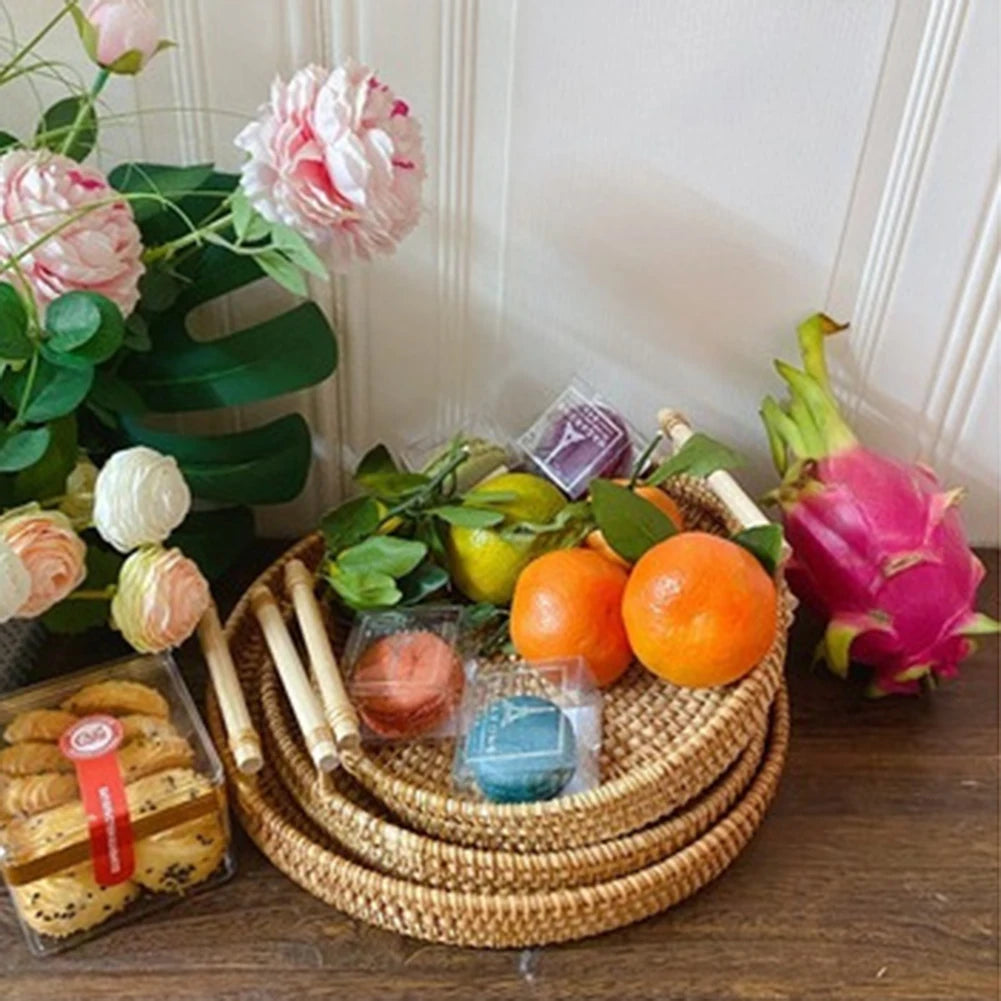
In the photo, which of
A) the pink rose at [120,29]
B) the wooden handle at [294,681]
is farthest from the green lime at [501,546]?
the pink rose at [120,29]

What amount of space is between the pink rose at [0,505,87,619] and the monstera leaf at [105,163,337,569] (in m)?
0.12

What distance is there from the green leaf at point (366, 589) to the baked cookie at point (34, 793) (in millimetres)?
200

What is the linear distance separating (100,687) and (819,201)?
56 cm

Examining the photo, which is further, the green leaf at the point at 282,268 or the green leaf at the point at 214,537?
the green leaf at the point at 214,537

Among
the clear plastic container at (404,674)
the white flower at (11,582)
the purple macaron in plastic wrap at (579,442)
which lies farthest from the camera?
the purple macaron in plastic wrap at (579,442)

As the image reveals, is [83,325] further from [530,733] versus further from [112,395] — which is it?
[530,733]

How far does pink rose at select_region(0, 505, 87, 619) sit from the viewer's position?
63cm

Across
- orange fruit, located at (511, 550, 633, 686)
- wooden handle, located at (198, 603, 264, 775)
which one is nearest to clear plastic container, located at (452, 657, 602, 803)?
orange fruit, located at (511, 550, 633, 686)

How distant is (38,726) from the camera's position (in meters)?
0.69

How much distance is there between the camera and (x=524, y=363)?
0.89 m

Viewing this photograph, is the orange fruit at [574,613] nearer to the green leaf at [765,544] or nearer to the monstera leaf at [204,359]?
the green leaf at [765,544]

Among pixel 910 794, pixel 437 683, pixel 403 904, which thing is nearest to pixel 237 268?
pixel 437 683

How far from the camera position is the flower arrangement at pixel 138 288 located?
63cm

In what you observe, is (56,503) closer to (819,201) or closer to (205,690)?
(205,690)
